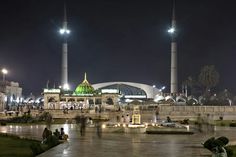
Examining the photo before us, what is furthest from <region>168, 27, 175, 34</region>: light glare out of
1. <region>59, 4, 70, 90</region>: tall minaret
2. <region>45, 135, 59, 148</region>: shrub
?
<region>45, 135, 59, 148</region>: shrub

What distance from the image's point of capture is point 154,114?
214 feet

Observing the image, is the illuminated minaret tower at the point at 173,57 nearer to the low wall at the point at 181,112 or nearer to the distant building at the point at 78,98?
the distant building at the point at 78,98

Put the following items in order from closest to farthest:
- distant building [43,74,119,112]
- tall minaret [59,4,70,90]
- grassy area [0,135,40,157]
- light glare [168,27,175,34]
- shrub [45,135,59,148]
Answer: grassy area [0,135,40,157] < shrub [45,135,59,148] < distant building [43,74,119,112] < light glare [168,27,175,34] < tall minaret [59,4,70,90]

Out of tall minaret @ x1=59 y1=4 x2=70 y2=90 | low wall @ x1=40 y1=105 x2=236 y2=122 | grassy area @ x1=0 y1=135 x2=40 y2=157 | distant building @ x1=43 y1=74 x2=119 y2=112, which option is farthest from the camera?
tall minaret @ x1=59 y1=4 x2=70 y2=90

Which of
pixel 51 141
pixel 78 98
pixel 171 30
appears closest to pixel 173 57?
pixel 171 30

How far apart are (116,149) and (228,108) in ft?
184

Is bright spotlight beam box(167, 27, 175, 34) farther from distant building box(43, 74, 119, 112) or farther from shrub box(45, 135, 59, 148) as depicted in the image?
shrub box(45, 135, 59, 148)

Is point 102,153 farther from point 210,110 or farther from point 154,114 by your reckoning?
point 210,110

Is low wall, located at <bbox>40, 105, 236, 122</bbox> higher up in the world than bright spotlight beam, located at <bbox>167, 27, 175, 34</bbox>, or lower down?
lower down

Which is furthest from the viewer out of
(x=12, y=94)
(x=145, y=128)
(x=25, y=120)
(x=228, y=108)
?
(x=12, y=94)

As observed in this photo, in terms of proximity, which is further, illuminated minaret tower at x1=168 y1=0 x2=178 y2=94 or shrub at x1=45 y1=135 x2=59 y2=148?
illuminated minaret tower at x1=168 y1=0 x2=178 y2=94

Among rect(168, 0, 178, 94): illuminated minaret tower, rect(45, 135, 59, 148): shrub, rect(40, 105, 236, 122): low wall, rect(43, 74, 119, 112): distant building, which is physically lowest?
rect(45, 135, 59, 148): shrub

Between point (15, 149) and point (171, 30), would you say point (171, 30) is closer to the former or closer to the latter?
point (171, 30)

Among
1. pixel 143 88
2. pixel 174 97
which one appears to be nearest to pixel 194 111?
pixel 174 97
